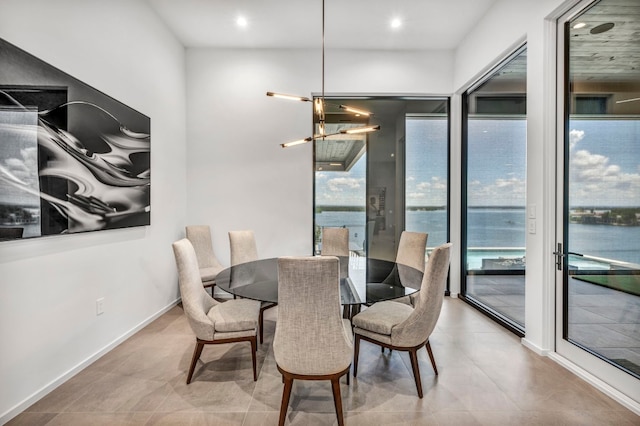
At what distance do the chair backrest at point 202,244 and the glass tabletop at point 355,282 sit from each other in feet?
4.14

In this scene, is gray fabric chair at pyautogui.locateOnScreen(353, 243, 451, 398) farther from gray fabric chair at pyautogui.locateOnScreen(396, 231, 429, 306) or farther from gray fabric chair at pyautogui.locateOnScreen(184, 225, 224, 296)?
gray fabric chair at pyautogui.locateOnScreen(184, 225, 224, 296)

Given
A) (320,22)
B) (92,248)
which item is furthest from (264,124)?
(92,248)

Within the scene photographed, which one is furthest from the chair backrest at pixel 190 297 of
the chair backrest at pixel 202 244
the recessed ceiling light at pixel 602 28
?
the recessed ceiling light at pixel 602 28

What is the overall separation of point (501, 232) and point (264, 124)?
328 cm

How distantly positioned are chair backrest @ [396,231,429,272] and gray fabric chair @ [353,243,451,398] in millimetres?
806

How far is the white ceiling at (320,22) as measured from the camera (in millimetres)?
3250

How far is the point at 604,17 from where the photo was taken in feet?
6.99

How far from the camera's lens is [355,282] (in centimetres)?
231

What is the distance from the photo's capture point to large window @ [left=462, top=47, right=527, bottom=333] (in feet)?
10.2

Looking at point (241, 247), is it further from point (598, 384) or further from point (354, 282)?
point (598, 384)

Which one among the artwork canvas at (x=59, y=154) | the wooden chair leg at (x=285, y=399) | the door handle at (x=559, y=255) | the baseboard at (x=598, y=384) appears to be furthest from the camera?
the door handle at (x=559, y=255)

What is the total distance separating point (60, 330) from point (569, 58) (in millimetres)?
4417

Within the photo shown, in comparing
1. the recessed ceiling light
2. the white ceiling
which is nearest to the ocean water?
the recessed ceiling light

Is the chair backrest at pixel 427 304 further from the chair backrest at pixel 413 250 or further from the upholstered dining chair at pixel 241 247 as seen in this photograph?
the upholstered dining chair at pixel 241 247
